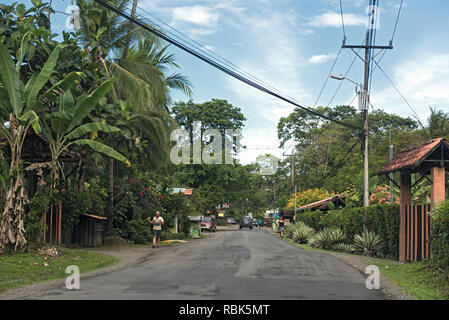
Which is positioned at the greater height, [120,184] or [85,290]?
[120,184]

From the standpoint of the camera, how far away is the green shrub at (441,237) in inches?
448

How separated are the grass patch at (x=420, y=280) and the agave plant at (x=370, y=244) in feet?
15.1

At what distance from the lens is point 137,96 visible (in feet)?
75.7

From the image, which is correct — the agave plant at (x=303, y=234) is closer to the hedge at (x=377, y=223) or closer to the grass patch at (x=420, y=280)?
the hedge at (x=377, y=223)

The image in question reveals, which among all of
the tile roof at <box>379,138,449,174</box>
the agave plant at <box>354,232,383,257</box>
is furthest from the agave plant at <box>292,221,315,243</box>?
the tile roof at <box>379,138,449,174</box>

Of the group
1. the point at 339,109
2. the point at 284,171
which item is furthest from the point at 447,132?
the point at 284,171

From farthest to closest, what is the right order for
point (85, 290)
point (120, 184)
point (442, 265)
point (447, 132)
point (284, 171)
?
point (284, 171) < point (447, 132) < point (120, 184) < point (442, 265) < point (85, 290)

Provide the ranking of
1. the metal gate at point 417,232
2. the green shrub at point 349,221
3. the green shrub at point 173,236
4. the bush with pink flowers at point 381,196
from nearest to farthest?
the metal gate at point 417,232 < the green shrub at point 349,221 < the bush with pink flowers at point 381,196 < the green shrub at point 173,236

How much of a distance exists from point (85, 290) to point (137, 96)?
48.7 ft

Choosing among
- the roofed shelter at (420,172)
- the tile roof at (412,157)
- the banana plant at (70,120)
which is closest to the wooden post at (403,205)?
the roofed shelter at (420,172)

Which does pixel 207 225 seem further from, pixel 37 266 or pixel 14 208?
pixel 37 266

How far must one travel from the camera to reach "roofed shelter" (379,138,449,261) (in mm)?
15727

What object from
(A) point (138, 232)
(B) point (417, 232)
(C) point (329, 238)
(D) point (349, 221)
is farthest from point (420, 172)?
(A) point (138, 232)
